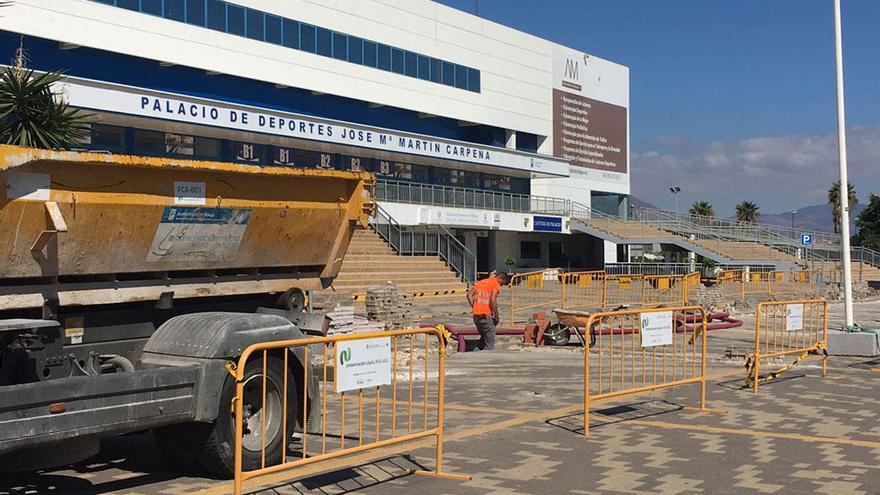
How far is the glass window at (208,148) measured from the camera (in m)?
37.8

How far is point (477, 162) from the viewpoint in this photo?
170 ft

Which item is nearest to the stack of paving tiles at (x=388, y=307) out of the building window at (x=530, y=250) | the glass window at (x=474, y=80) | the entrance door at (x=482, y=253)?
the glass window at (x=474, y=80)

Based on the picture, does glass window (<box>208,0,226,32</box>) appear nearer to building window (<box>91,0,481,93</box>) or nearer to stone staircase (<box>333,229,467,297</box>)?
building window (<box>91,0,481,93</box>)

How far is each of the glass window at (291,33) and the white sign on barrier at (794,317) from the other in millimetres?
31182

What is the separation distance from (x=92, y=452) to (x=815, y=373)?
11420 mm

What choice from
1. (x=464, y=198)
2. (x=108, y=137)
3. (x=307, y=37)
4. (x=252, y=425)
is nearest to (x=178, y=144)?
(x=108, y=137)

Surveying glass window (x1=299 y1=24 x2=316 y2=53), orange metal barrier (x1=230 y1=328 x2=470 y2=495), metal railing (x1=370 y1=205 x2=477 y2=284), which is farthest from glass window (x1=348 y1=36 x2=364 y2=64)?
orange metal barrier (x1=230 y1=328 x2=470 y2=495)

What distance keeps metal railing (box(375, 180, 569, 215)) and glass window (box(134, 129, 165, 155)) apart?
28.2 ft

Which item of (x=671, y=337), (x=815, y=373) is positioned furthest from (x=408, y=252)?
(x=671, y=337)

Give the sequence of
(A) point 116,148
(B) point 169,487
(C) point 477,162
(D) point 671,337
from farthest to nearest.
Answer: (C) point 477,162 < (A) point 116,148 < (D) point 671,337 < (B) point 169,487

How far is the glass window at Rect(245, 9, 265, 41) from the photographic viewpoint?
39281 mm

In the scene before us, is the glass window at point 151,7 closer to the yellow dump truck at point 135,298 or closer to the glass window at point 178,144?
the glass window at point 178,144

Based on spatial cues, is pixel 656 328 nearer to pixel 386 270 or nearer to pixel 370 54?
pixel 386 270

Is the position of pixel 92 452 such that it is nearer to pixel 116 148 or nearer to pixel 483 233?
pixel 116 148
